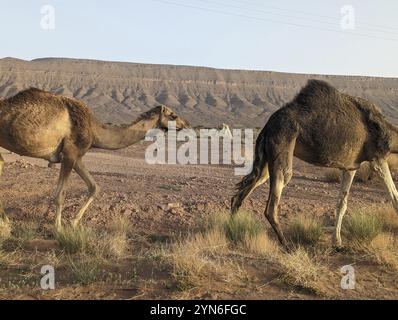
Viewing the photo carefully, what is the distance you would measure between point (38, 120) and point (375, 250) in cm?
628

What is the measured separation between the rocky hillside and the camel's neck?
8337 centimetres

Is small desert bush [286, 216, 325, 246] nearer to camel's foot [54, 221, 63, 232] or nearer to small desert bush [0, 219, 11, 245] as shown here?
camel's foot [54, 221, 63, 232]

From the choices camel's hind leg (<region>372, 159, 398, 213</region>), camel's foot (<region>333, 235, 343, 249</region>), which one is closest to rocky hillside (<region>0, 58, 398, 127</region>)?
camel's foot (<region>333, 235, 343, 249</region>)

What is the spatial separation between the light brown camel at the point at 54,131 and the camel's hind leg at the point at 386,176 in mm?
5134

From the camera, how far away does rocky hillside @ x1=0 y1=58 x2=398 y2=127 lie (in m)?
103

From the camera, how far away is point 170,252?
293 inches

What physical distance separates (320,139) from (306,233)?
1948 mm

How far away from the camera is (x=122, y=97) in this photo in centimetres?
11062

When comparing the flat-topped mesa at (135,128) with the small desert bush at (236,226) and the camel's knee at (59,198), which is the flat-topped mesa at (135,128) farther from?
the small desert bush at (236,226)

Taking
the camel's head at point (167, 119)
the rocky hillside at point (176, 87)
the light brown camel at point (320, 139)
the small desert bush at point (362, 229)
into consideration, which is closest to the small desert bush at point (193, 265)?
the light brown camel at point (320, 139)

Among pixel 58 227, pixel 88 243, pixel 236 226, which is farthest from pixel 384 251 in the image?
pixel 58 227

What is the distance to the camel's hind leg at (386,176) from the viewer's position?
8055mm
